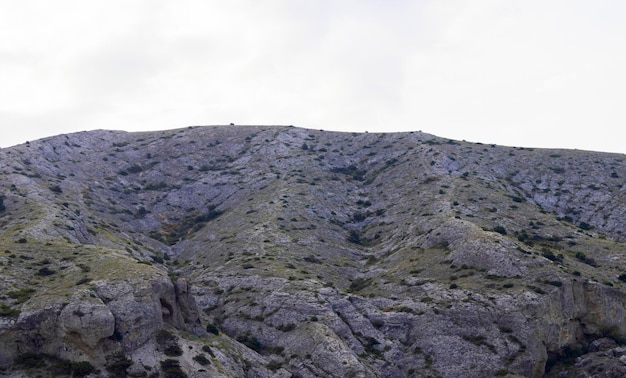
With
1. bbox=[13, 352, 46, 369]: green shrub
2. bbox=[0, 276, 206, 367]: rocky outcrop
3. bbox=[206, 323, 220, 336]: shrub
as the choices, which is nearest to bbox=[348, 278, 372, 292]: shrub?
bbox=[206, 323, 220, 336]: shrub

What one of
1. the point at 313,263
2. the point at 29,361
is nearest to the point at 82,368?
the point at 29,361

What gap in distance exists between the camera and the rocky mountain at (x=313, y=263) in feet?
206

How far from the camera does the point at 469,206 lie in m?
102

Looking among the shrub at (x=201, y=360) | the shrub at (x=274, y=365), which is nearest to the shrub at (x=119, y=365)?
the shrub at (x=201, y=360)

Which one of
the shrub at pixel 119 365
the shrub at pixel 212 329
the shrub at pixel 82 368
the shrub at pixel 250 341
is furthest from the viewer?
the shrub at pixel 250 341

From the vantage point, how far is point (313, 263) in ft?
303

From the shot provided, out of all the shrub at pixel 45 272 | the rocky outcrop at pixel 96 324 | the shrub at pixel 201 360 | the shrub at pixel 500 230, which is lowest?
the shrub at pixel 201 360

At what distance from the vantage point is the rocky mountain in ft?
206

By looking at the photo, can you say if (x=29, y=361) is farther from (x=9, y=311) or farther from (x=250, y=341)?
(x=250, y=341)

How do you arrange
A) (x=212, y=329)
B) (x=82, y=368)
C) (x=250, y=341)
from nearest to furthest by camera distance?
(x=82, y=368) → (x=212, y=329) → (x=250, y=341)

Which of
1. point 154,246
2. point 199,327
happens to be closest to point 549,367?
point 199,327

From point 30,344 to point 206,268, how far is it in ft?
125

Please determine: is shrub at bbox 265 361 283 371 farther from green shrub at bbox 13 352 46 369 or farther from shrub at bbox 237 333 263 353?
green shrub at bbox 13 352 46 369

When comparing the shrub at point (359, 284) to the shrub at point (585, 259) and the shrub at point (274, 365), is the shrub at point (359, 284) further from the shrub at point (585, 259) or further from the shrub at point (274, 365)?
the shrub at point (585, 259)
